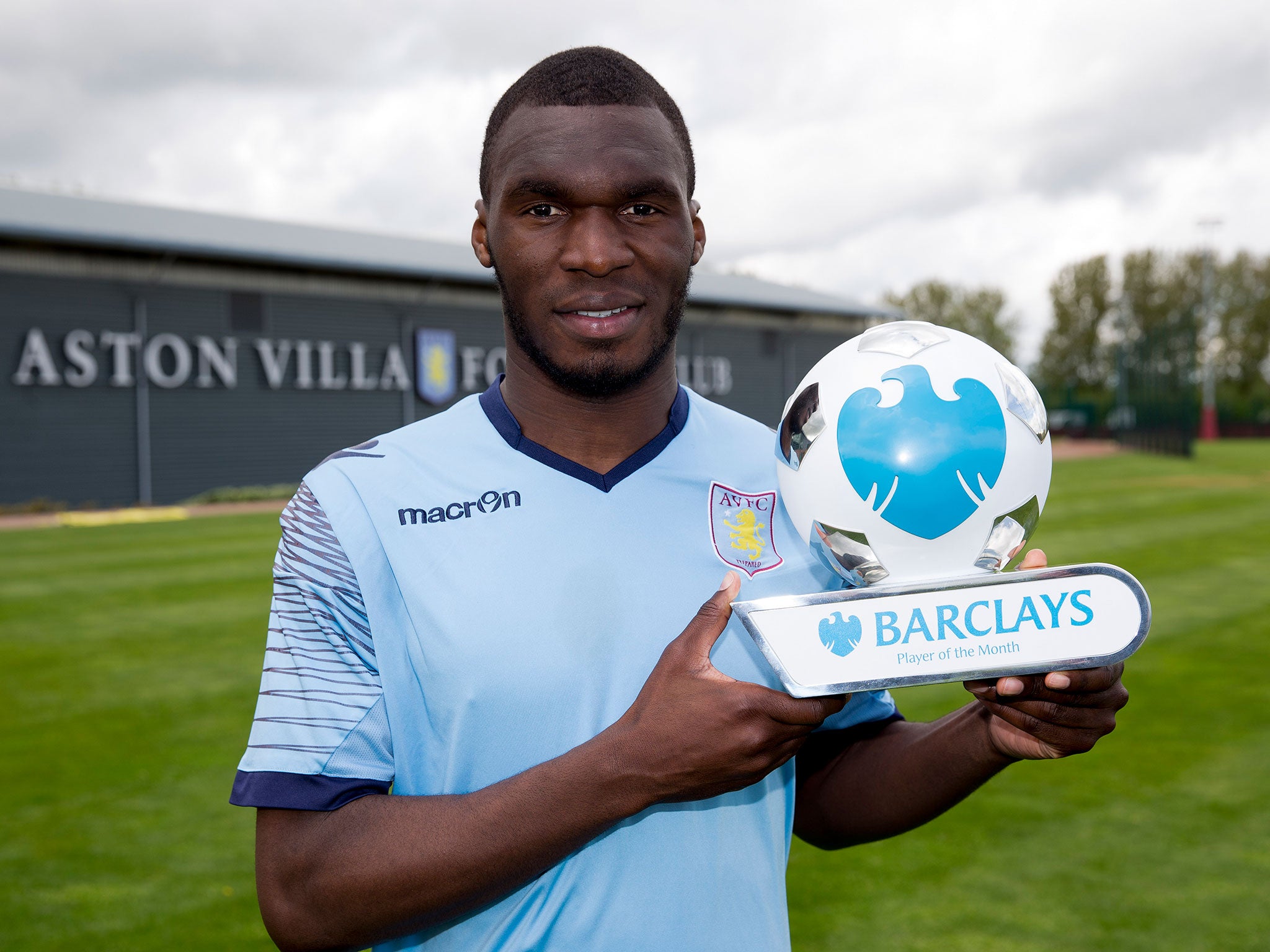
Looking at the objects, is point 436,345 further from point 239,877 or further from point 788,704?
point 788,704

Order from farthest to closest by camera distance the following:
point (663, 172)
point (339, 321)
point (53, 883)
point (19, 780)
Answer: point (339, 321), point (19, 780), point (53, 883), point (663, 172)

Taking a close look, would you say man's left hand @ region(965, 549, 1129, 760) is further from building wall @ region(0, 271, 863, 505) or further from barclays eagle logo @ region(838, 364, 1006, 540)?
building wall @ region(0, 271, 863, 505)

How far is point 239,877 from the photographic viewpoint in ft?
14.4

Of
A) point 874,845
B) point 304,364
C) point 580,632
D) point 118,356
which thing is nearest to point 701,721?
point 580,632

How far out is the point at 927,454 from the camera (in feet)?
4.76

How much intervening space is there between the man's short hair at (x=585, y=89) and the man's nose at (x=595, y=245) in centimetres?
18

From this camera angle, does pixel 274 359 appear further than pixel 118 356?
Yes

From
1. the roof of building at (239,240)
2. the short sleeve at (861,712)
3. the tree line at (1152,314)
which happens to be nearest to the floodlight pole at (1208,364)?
the tree line at (1152,314)

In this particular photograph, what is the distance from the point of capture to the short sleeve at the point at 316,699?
144 centimetres

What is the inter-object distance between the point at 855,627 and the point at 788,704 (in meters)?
0.14

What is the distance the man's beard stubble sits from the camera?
1657 millimetres

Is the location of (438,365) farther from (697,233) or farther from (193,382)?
(697,233)

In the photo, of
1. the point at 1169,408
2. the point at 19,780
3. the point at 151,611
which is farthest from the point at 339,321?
the point at 1169,408

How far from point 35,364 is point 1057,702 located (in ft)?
74.9
